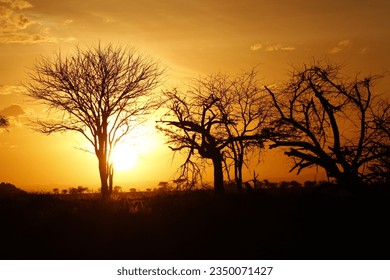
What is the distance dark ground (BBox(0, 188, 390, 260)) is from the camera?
14.8 metres

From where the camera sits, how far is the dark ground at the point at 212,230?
14.8 m

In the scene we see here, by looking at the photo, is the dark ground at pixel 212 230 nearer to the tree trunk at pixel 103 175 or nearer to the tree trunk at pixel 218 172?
the tree trunk at pixel 218 172

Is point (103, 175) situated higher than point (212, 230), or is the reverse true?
point (103, 175)

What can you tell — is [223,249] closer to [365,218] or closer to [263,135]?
[365,218]

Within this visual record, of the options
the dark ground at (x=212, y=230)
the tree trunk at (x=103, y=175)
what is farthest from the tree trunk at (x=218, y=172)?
the tree trunk at (x=103, y=175)

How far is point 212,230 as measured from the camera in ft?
53.5

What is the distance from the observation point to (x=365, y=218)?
16.6 meters

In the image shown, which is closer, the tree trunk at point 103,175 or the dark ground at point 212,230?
the dark ground at point 212,230

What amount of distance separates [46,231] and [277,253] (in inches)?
311

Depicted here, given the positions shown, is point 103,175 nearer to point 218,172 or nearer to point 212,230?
point 218,172

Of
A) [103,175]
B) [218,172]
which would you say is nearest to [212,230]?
[218,172]

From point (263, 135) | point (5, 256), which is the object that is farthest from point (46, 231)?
point (263, 135)

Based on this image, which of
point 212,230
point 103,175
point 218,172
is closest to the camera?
point 212,230

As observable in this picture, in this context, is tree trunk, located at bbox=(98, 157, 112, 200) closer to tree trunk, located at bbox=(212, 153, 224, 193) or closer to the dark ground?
tree trunk, located at bbox=(212, 153, 224, 193)
